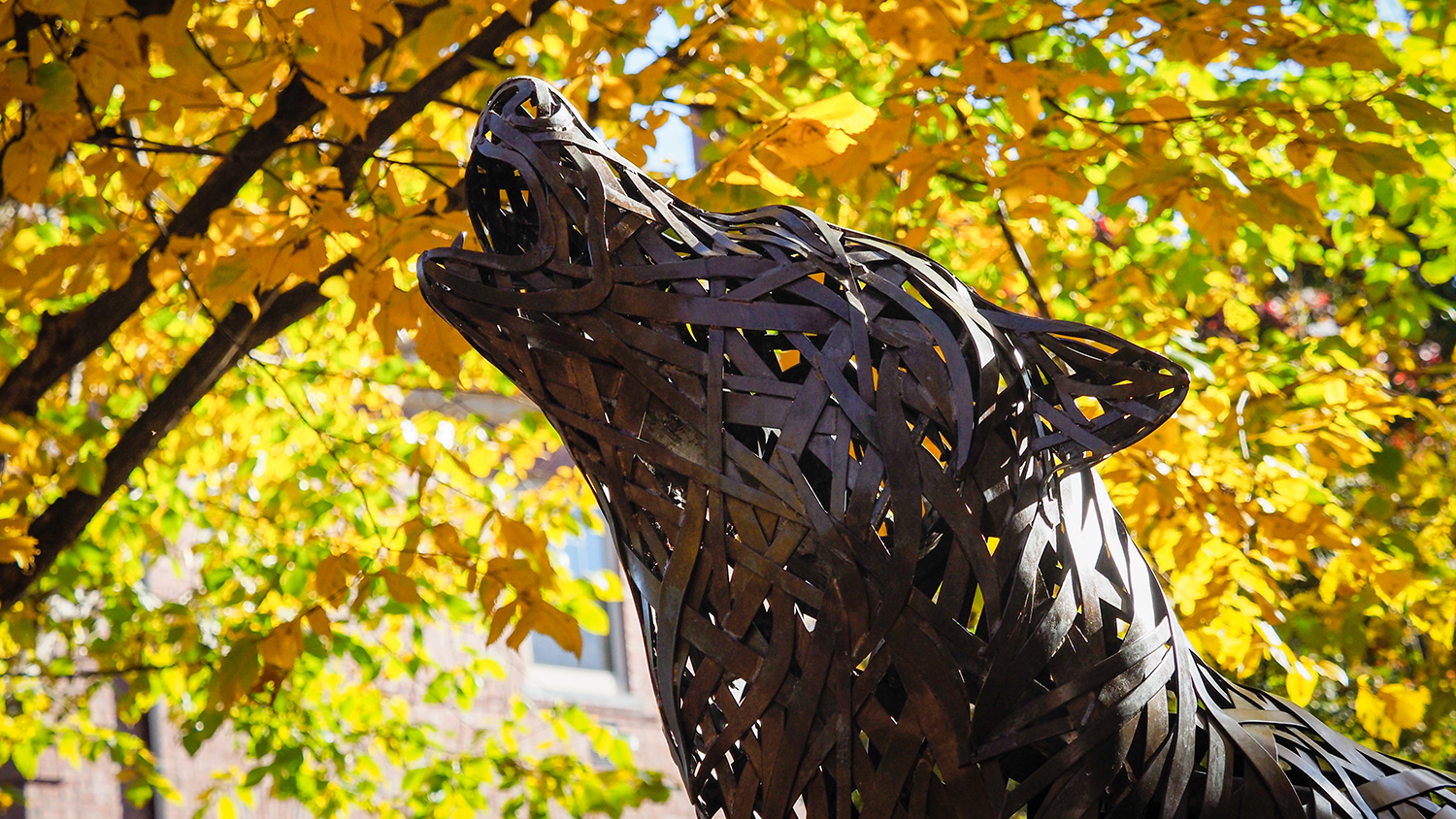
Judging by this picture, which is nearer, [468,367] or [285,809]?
[468,367]

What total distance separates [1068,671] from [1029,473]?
0.11 m

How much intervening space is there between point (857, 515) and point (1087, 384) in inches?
6.3

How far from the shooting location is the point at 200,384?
255 centimetres

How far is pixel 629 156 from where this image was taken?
2.32 metres

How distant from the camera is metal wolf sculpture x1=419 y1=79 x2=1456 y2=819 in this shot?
63cm

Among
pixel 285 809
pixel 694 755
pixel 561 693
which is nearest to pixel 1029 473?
pixel 694 755

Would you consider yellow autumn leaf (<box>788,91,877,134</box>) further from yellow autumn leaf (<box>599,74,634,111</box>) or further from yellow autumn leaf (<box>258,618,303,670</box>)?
yellow autumn leaf (<box>258,618,303,670</box>)

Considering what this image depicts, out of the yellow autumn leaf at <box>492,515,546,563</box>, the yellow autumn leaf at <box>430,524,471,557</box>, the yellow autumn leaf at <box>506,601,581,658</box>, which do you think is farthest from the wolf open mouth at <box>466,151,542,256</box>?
the yellow autumn leaf at <box>430,524,471,557</box>

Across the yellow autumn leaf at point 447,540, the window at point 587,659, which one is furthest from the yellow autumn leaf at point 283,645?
the window at point 587,659

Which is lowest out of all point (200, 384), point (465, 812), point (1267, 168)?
point (465, 812)

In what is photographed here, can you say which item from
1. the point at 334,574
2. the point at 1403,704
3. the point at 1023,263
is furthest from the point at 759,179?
the point at 1403,704

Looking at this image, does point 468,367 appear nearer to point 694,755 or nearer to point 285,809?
point 694,755

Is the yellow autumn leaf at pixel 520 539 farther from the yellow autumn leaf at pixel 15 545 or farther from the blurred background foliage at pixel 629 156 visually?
the yellow autumn leaf at pixel 15 545

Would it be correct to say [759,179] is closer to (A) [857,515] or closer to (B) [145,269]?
(A) [857,515]
